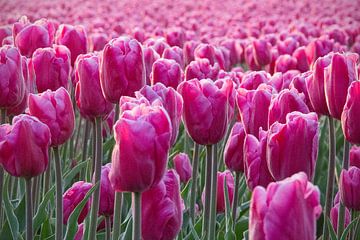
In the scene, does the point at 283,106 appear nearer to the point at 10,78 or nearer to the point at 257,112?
the point at 257,112

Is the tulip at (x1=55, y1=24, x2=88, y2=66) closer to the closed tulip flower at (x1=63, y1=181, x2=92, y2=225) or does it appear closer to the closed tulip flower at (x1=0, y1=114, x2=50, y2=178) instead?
the closed tulip flower at (x1=63, y1=181, x2=92, y2=225)

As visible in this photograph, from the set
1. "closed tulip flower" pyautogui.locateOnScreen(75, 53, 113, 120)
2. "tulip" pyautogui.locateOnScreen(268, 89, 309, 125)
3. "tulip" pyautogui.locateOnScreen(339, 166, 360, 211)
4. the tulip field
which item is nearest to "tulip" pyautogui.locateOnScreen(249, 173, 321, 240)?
the tulip field

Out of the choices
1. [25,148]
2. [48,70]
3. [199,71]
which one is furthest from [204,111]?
[199,71]

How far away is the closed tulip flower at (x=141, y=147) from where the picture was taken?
1.26 m

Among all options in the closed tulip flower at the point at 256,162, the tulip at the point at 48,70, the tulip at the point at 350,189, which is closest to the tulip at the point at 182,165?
the tulip at the point at 48,70

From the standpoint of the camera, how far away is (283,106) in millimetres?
1694

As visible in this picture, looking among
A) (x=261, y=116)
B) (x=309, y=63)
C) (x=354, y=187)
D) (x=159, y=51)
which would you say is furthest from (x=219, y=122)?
(x=309, y=63)

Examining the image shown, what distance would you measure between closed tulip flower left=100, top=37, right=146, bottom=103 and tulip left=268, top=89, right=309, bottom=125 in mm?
403

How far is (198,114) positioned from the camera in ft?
5.67

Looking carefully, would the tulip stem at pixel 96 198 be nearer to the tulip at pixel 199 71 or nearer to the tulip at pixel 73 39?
the tulip at pixel 199 71

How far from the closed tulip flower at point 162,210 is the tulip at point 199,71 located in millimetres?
1104

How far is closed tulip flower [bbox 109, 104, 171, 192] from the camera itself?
1.26 m

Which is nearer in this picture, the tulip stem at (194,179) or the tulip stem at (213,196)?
the tulip stem at (213,196)

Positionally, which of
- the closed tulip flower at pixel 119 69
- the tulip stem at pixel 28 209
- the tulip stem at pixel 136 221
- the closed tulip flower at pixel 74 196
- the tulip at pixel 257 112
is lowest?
the closed tulip flower at pixel 74 196
